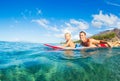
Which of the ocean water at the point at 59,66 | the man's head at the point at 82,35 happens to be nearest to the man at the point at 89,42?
the man's head at the point at 82,35

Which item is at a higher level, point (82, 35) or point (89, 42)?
point (82, 35)

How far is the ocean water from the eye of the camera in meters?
13.5

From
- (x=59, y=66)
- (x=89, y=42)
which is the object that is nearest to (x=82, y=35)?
(x=89, y=42)

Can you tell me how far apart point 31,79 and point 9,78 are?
125cm

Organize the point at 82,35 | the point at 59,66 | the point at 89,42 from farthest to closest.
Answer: the point at 89,42
the point at 82,35
the point at 59,66

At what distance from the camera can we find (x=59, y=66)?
1477 centimetres

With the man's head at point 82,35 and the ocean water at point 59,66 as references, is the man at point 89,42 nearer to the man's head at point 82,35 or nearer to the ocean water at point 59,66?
the man's head at point 82,35

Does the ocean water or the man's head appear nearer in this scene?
the ocean water

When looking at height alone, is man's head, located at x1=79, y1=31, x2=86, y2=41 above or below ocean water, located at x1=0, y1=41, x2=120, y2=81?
above

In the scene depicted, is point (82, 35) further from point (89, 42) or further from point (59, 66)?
point (59, 66)

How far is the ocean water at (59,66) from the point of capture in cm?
1352

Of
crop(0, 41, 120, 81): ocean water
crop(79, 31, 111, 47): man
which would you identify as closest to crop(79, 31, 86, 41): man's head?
crop(79, 31, 111, 47): man

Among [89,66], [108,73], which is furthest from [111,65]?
[89,66]

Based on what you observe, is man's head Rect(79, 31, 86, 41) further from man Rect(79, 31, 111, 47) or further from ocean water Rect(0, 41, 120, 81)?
ocean water Rect(0, 41, 120, 81)
